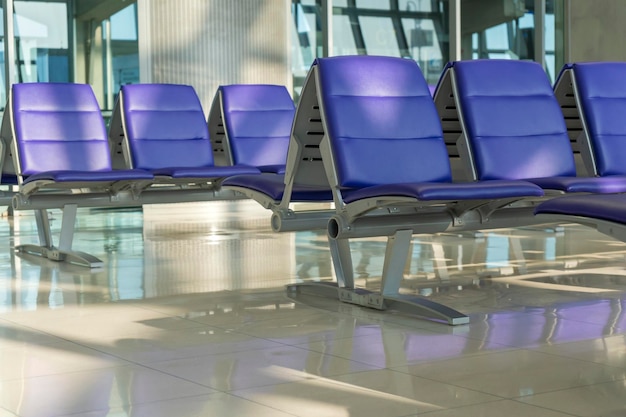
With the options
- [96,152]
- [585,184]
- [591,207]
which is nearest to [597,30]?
[96,152]

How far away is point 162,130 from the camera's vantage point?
6.60 m

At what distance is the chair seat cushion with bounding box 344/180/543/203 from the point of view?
348cm

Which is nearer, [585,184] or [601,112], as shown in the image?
[585,184]

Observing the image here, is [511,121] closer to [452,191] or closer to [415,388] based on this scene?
[452,191]

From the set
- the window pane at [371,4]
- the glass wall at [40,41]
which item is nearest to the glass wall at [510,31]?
the window pane at [371,4]

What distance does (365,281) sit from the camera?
4828 millimetres

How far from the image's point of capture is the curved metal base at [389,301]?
12.0ft

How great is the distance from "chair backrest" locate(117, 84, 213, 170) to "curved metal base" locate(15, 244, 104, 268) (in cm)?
82

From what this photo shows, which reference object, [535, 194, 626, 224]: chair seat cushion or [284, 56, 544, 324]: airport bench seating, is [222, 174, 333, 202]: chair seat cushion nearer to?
[284, 56, 544, 324]: airport bench seating

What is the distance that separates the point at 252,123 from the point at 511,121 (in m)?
2.53

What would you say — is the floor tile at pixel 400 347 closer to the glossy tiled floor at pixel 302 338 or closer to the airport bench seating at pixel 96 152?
the glossy tiled floor at pixel 302 338

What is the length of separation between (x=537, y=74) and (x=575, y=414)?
262 cm

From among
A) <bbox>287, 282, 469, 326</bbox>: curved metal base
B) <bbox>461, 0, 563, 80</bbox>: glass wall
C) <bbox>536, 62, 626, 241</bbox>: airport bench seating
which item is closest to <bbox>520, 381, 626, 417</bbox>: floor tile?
<bbox>287, 282, 469, 326</bbox>: curved metal base

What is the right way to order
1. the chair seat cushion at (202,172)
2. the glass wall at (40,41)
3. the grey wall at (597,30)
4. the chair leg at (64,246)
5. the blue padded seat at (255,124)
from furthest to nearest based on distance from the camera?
the grey wall at (597,30)
the glass wall at (40,41)
the blue padded seat at (255,124)
the chair seat cushion at (202,172)
the chair leg at (64,246)
